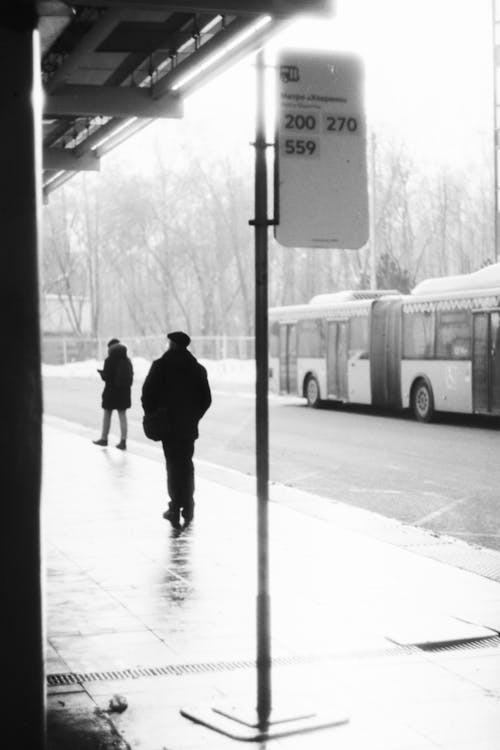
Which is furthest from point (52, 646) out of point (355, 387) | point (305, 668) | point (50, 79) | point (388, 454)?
point (355, 387)

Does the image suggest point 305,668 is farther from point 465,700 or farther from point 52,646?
point 52,646

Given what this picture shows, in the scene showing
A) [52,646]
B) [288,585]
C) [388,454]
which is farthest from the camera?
[388,454]

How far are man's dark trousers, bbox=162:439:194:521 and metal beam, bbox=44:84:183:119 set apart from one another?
13.5 feet

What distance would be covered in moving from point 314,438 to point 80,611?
1470cm

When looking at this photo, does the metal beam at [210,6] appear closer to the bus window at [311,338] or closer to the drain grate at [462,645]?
the drain grate at [462,645]

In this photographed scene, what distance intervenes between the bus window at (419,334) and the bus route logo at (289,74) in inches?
846

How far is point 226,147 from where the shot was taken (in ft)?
234

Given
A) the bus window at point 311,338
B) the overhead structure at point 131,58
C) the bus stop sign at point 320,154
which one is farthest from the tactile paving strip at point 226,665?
the bus window at point 311,338

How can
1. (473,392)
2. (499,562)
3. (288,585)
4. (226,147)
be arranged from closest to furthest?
(288,585) → (499,562) → (473,392) → (226,147)

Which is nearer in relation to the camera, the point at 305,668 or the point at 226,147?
the point at 305,668

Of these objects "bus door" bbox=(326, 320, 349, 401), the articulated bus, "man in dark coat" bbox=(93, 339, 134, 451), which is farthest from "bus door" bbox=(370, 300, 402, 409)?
"man in dark coat" bbox=(93, 339, 134, 451)

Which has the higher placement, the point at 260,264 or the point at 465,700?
the point at 260,264

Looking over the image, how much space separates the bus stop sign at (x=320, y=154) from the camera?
564 centimetres

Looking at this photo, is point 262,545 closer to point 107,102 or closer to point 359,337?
point 107,102
